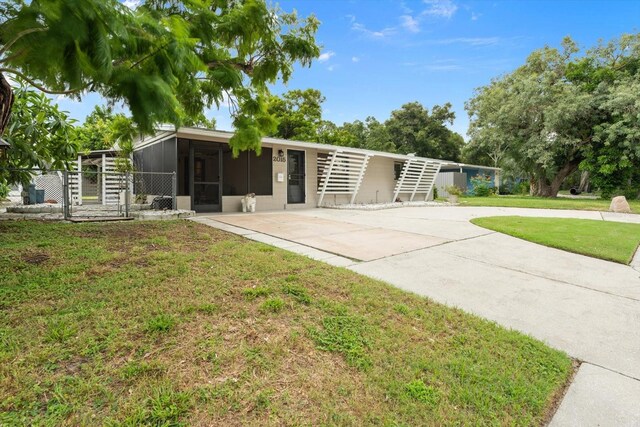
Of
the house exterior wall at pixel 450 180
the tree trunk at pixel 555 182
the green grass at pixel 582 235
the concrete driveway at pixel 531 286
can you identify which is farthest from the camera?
the house exterior wall at pixel 450 180

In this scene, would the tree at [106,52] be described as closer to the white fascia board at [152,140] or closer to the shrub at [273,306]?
the shrub at [273,306]

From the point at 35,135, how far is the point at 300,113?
19447 mm

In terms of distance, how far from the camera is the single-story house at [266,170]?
977 cm

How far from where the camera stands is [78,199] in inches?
516

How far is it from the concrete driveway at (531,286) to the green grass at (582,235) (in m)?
0.37

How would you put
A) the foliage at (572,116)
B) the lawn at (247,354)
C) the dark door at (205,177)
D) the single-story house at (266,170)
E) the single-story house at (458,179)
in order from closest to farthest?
1. the lawn at (247,354)
2. the single-story house at (266,170)
3. the dark door at (205,177)
4. the foliage at (572,116)
5. the single-story house at (458,179)

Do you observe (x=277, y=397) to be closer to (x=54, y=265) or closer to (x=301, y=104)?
(x=54, y=265)

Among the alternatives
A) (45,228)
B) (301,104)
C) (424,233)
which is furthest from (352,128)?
(45,228)

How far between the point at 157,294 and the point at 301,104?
2464cm

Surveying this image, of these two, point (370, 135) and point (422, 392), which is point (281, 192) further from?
point (370, 135)

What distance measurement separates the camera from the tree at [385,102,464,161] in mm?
31844

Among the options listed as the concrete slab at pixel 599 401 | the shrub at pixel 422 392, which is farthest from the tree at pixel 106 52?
the concrete slab at pixel 599 401

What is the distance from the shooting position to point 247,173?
1105cm

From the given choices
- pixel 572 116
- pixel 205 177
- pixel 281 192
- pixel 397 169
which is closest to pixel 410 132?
pixel 572 116
